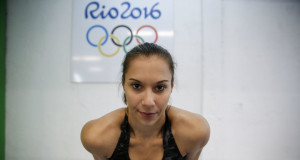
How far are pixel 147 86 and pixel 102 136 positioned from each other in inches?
12.4

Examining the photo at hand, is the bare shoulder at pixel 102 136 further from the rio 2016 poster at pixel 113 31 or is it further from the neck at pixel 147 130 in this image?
the rio 2016 poster at pixel 113 31

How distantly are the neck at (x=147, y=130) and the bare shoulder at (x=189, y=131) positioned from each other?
0.23ft

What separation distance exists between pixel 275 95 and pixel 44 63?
6.57ft

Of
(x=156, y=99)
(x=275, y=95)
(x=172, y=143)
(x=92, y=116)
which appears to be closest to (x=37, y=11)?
(x=92, y=116)

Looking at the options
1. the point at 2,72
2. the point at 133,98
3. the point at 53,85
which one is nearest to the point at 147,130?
the point at 133,98

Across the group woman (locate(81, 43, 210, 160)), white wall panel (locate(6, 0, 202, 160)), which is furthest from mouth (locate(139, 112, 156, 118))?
white wall panel (locate(6, 0, 202, 160))

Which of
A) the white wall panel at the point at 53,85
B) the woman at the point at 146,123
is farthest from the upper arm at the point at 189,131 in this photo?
the white wall panel at the point at 53,85

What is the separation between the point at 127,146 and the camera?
76 cm

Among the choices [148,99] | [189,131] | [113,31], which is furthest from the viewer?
[113,31]

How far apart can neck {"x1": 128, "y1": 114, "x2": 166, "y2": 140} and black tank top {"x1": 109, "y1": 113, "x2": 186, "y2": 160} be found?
0.09 ft

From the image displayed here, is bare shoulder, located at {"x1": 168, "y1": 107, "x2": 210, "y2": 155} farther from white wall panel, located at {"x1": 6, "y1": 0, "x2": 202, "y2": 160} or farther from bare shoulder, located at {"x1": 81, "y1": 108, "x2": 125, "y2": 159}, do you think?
white wall panel, located at {"x1": 6, "y1": 0, "x2": 202, "y2": 160}

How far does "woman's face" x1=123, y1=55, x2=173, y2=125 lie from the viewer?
0.63m

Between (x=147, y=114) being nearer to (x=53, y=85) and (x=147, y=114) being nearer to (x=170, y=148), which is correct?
(x=170, y=148)

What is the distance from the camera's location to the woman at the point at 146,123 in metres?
0.64
